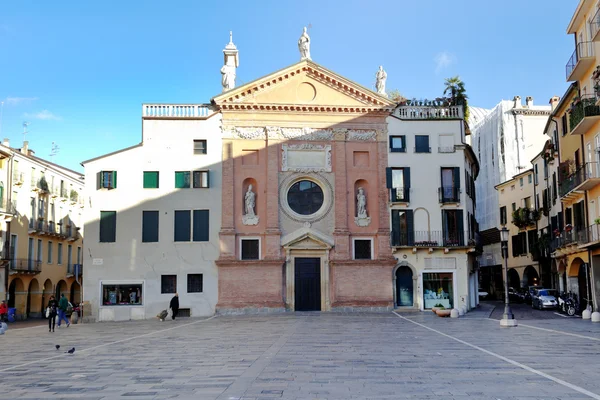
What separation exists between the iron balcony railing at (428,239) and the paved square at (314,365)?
636 inches

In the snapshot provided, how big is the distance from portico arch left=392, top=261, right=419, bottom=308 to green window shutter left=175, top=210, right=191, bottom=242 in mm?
13160

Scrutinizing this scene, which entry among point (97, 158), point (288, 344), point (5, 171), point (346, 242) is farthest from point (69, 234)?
point (288, 344)

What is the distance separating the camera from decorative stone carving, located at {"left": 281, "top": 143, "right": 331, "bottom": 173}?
4197cm

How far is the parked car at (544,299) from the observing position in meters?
44.3

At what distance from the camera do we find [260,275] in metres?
40.4

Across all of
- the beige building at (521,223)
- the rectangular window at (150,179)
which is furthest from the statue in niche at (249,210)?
the beige building at (521,223)

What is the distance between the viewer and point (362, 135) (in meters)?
42.6

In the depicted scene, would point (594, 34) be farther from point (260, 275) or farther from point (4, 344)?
point (4, 344)

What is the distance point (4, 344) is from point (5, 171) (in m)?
27.0

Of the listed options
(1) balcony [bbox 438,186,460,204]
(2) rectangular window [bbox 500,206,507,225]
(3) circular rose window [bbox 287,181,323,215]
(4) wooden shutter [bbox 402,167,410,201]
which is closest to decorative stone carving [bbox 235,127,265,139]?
(3) circular rose window [bbox 287,181,323,215]

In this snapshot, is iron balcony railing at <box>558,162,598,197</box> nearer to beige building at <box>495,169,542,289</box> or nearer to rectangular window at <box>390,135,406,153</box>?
rectangular window at <box>390,135,406,153</box>

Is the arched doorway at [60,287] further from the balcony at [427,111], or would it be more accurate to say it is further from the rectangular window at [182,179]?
the balcony at [427,111]

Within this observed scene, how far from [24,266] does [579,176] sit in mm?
39255

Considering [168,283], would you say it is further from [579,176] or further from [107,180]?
[579,176]
